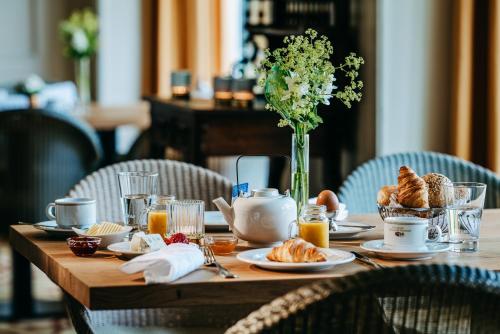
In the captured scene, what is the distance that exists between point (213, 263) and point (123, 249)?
18 cm

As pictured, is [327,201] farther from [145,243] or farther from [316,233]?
[145,243]

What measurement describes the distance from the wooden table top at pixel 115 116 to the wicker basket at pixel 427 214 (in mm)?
3180


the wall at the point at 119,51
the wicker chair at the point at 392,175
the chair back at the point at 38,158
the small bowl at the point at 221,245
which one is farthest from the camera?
the wall at the point at 119,51

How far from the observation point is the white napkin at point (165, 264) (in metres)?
1.65

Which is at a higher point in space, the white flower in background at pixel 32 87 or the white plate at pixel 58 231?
the white flower in background at pixel 32 87

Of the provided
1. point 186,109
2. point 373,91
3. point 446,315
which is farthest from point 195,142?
point 446,315

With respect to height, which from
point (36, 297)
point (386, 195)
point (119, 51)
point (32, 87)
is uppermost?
point (119, 51)

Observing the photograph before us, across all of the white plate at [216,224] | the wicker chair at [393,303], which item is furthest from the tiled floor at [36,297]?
the wicker chair at [393,303]

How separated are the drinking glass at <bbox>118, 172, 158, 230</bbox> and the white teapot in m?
0.20

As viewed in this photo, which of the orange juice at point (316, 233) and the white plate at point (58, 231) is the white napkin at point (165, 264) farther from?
the white plate at point (58, 231)

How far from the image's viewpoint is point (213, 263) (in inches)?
71.4

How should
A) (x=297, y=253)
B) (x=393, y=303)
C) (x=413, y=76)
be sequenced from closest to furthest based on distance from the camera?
(x=393, y=303) → (x=297, y=253) → (x=413, y=76)

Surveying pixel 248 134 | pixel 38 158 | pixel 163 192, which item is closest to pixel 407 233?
pixel 163 192

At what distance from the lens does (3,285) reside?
459cm
